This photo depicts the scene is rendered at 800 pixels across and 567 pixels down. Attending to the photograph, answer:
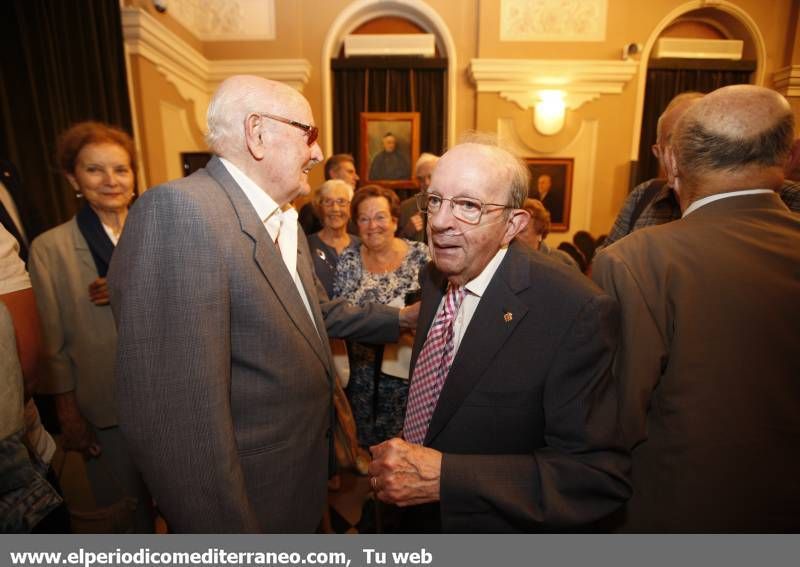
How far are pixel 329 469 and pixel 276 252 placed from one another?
866mm

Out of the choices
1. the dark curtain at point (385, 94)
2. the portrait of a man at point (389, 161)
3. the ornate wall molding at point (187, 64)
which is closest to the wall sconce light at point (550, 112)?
the dark curtain at point (385, 94)

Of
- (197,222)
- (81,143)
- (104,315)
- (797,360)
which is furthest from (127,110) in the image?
(797,360)

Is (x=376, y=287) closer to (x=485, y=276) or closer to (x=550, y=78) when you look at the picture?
(x=485, y=276)

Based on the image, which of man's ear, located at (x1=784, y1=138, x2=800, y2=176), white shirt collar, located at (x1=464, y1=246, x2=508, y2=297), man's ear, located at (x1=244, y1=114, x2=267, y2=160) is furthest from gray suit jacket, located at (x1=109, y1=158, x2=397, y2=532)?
man's ear, located at (x1=784, y1=138, x2=800, y2=176)

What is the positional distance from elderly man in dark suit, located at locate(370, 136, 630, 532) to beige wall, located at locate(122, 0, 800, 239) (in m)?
5.90

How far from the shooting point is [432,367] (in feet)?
4.27

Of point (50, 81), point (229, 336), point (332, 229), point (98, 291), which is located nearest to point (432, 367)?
point (229, 336)

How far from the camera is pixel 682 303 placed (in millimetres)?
1065

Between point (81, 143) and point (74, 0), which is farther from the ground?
point (74, 0)

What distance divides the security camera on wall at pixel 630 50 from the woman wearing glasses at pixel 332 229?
5.47 m

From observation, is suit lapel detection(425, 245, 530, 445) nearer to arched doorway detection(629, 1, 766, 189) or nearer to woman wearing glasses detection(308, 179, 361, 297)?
woman wearing glasses detection(308, 179, 361, 297)

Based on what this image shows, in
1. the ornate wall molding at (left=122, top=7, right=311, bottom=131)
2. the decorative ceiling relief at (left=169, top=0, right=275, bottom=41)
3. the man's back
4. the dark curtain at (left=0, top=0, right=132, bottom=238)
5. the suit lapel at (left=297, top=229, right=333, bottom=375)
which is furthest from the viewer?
the decorative ceiling relief at (left=169, top=0, right=275, bottom=41)

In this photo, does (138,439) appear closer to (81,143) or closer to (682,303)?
(682,303)

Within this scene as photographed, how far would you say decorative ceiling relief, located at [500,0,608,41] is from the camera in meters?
6.12
